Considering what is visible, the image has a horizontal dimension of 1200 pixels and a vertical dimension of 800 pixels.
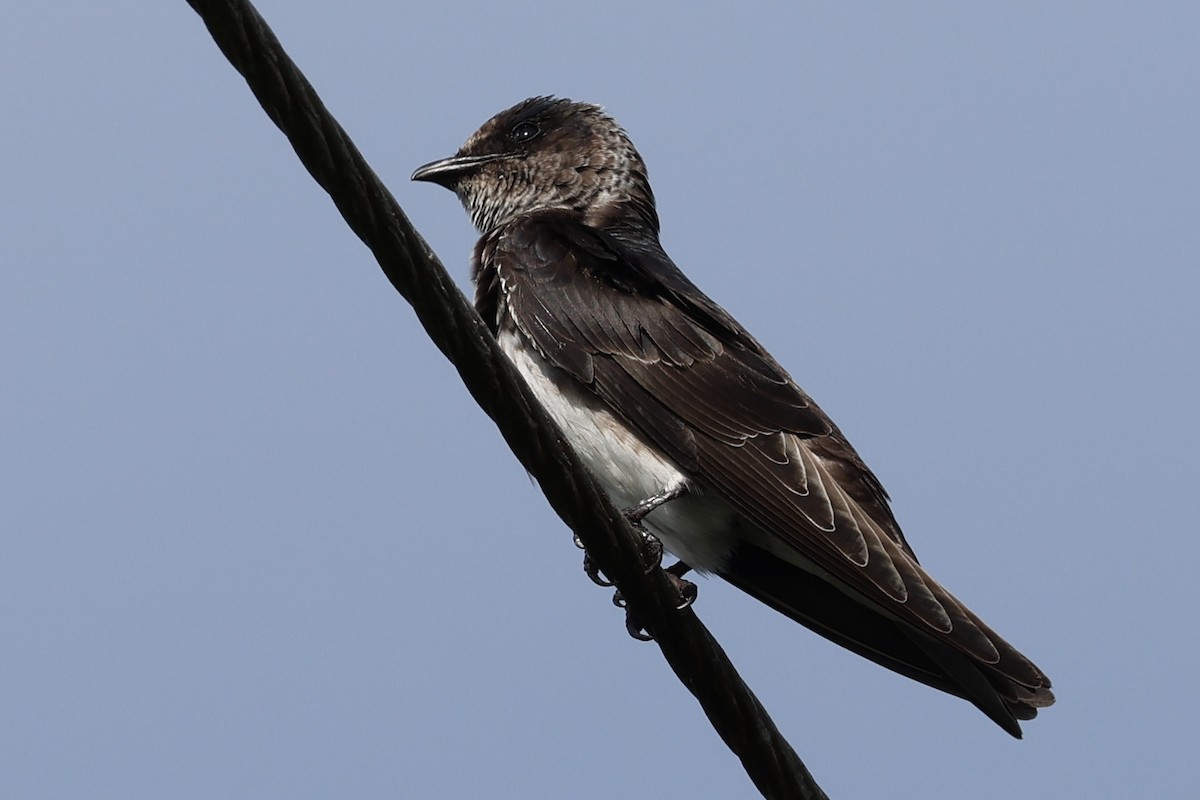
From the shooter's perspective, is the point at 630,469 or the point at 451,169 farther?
the point at 451,169

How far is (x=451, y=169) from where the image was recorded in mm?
8234

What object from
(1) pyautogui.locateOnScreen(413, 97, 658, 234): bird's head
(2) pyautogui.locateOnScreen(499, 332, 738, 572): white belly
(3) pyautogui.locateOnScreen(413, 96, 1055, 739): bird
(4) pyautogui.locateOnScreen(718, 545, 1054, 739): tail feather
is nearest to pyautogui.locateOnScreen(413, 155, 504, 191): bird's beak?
(1) pyautogui.locateOnScreen(413, 97, 658, 234): bird's head

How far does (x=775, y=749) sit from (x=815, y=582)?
1.51 m

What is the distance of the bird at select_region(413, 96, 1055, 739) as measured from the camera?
17.6ft

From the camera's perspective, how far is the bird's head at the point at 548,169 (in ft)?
26.3

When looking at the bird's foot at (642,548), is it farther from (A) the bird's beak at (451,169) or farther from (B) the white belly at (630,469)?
(A) the bird's beak at (451,169)

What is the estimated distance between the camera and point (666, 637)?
4.79 metres

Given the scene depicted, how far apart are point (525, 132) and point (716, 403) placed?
9.34 feet

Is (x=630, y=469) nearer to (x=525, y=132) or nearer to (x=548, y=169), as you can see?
(x=548, y=169)

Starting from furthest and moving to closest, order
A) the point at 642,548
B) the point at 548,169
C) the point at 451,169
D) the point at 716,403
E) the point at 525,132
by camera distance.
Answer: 1. the point at 525,132
2. the point at 451,169
3. the point at 548,169
4. the point at 716,403
5. the point at 642,548

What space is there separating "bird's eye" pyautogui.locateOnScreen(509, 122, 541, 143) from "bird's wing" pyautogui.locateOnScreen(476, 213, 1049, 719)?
150 cm

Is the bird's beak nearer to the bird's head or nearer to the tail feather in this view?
the bird's head

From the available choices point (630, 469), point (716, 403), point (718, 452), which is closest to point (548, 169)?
point (716, 403)

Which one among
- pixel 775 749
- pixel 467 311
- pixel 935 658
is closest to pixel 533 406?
pixel 467 311
